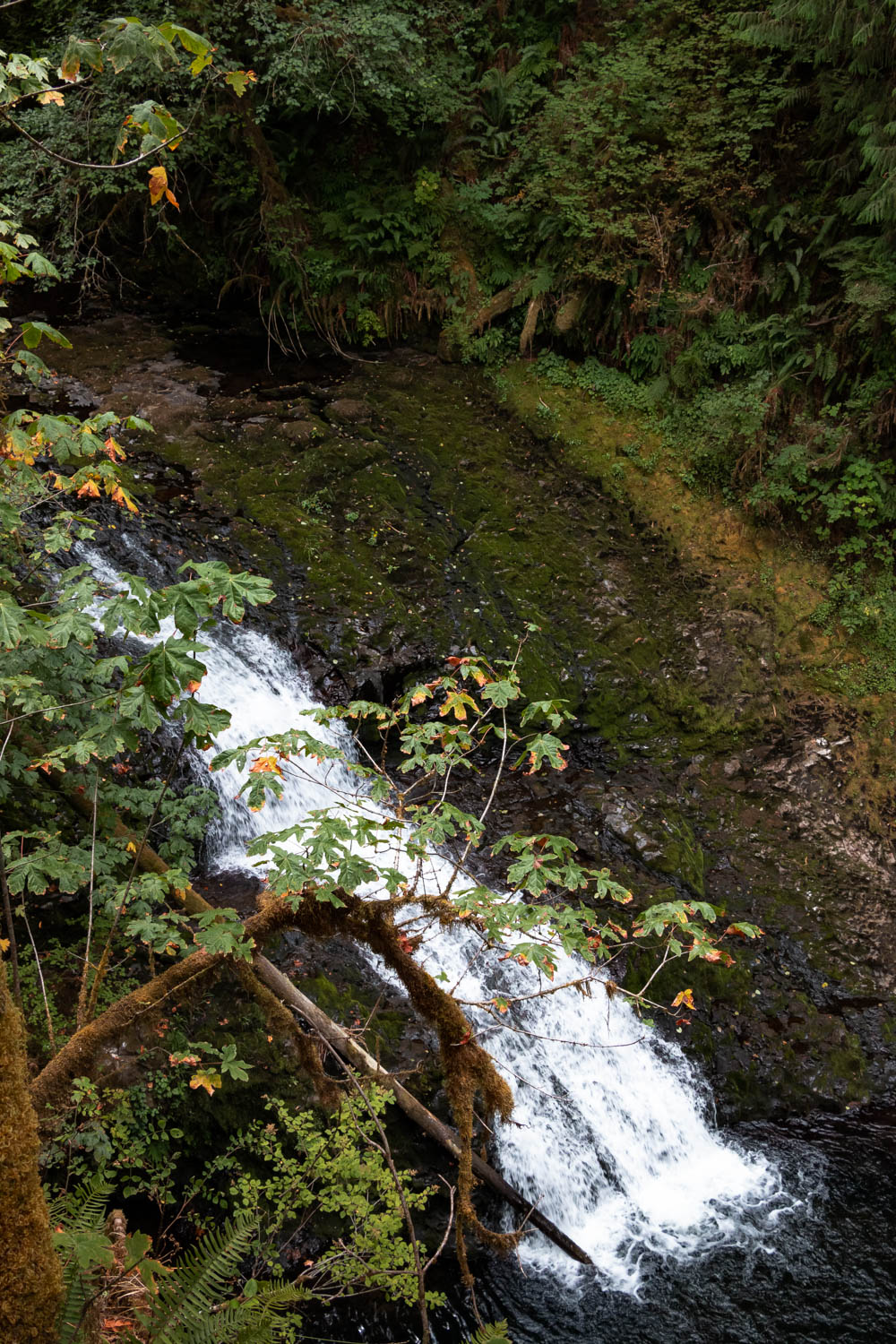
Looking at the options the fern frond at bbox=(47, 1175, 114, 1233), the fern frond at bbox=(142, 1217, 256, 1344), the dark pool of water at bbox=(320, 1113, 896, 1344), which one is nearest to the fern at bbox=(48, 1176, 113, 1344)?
the fern frond at bbox=(47, 1175, 114, 1233)

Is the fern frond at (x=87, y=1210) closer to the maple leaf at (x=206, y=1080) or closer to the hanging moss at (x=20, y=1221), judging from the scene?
the maple leaf at (x=206, y=1080)

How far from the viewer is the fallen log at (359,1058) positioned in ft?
12.1

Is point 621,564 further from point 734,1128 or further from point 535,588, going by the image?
point 734,1128

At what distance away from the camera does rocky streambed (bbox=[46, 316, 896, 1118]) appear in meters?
6.94

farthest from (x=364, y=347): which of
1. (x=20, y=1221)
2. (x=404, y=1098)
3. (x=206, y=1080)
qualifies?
(x=20, y=1221)

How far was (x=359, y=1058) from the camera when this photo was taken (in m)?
4.01

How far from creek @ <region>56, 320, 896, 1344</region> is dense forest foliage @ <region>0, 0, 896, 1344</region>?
24.5 inches

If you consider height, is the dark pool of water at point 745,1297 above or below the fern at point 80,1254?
below

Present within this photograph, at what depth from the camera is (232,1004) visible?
4.64 meters

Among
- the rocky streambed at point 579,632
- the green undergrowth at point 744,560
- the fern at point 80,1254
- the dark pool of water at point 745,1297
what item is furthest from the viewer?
the green undergrowth at point 744,560

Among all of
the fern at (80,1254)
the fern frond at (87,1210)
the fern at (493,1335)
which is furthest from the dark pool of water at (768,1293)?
the fern at (80,1254)

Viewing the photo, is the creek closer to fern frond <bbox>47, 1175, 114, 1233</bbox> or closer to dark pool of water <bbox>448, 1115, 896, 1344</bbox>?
dark pool of water <bbox>448, 1115, 896, 1344</bbox>

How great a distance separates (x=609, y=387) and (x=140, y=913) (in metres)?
8.86

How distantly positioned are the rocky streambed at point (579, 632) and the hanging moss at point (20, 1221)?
17.6 ft
